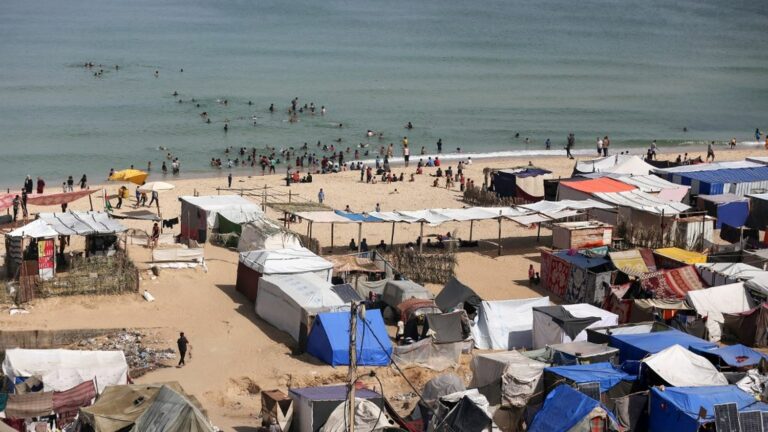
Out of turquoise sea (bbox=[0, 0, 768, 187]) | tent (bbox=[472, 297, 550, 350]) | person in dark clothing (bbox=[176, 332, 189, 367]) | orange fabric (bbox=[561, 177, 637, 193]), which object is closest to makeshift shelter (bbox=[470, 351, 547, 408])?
tent (bbox=[472, 297, 550, 350])

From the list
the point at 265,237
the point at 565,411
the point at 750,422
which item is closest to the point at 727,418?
the point at 750,422

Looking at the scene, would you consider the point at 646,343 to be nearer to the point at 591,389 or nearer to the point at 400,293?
the point at 591,389

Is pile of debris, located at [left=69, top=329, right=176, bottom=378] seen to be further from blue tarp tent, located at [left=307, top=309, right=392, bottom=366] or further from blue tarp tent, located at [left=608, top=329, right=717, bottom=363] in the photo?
blue tarp tent, located at [left=608, top=329, right=717, bottom=363]

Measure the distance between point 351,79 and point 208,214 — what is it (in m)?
58.0

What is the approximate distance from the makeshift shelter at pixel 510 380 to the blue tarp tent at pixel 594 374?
0.33m

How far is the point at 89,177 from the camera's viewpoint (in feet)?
163

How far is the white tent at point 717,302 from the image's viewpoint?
23.0 metres

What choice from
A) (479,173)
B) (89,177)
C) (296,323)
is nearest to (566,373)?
(296,323)

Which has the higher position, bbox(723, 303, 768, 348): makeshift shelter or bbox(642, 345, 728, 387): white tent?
bbox(642, 345, 728, 387): white tent

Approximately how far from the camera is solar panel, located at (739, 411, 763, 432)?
52.3 ft

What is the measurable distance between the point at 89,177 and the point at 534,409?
120 ft

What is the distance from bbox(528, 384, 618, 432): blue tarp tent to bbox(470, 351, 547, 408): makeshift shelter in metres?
0.78

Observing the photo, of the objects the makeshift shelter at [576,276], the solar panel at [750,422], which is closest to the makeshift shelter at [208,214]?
the makeshift shelter at [576,276]

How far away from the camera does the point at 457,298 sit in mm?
24094
